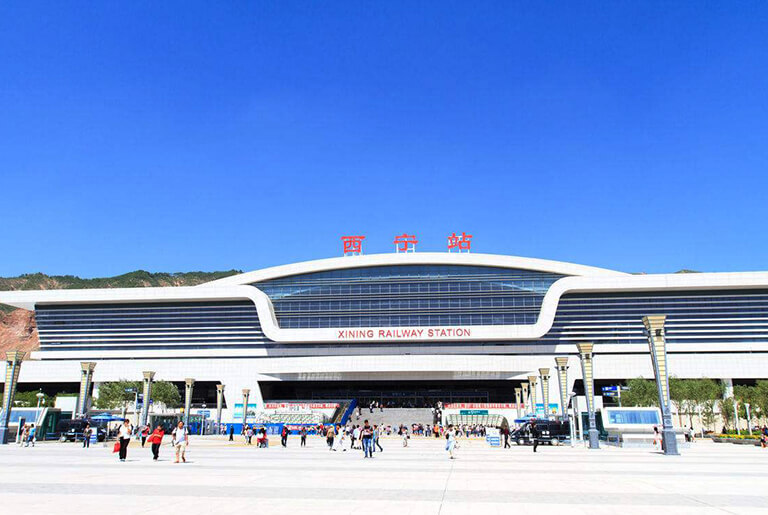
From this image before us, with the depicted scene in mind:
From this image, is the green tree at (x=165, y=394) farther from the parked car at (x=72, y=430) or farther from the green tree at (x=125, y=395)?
the parked car at (x=72, y=430)

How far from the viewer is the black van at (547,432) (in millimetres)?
42125

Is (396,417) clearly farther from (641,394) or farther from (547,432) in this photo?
(547,432)

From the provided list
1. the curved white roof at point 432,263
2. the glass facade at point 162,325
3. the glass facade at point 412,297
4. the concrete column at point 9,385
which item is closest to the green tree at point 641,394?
the glass facade at point 412,297

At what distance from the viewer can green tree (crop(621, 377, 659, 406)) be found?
216 feet

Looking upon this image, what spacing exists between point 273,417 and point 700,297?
62.0 metres

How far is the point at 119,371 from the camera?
9206 cm

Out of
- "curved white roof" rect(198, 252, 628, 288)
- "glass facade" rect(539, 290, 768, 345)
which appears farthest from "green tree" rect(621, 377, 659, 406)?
"curved white roof" rect(198, 252, 628, 288)

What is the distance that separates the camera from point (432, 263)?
92625mm

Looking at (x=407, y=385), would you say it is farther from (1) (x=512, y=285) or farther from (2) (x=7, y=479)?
(2) (x=7, y=479)

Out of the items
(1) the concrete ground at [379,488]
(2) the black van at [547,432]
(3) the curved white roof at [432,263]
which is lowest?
(1) the concrete ground at [379,488]

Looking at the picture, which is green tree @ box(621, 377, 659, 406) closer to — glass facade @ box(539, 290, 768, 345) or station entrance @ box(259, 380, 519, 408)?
glass facade @ box(539, 290, 768, 345)

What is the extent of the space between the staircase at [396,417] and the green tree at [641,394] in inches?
934

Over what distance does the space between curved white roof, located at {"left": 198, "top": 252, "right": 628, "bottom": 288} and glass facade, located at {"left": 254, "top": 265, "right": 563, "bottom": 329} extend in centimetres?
94

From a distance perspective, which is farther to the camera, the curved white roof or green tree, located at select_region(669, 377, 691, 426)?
the curved white roof
